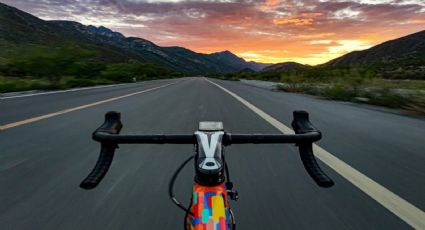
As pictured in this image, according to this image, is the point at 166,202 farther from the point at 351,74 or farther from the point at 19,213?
the point at 351,74

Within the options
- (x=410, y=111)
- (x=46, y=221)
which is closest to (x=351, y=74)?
(x=410, y=111)

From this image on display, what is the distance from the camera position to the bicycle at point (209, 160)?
4.07ft

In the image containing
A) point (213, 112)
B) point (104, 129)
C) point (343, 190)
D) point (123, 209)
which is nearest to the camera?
point (104, 129)

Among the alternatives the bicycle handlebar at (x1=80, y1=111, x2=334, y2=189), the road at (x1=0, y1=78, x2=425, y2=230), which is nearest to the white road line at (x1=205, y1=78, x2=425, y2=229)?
the road at (x1=0, y1=78, x2=425, y2=230)

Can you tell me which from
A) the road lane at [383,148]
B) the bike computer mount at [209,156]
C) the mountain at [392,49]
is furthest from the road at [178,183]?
the mountain at [392,49]

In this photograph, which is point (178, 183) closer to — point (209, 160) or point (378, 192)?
point (378, 192)

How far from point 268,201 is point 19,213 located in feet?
6.30

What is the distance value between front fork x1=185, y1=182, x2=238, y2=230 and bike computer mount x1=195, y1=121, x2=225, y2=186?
0.03m

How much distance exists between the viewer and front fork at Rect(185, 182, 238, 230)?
1200 mm

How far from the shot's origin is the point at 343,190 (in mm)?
3072

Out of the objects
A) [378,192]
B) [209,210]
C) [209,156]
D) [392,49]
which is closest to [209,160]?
[209,156]

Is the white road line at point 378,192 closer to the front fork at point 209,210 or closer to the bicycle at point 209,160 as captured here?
the bicycle at point 209,160

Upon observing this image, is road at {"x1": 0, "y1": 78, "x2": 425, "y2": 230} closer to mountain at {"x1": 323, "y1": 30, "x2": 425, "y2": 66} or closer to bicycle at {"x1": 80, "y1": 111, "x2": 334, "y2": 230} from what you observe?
bicycle at {"x1": 80, "y1": 111, "x2": 334, "y2": 230}

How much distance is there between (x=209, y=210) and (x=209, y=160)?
19 centimetres
